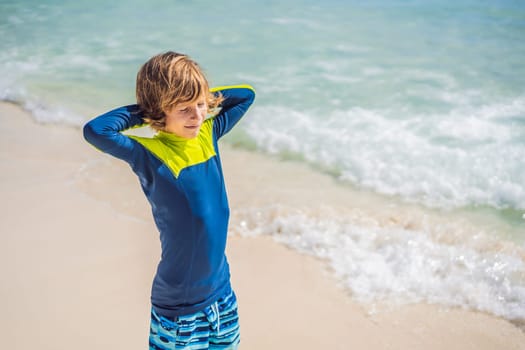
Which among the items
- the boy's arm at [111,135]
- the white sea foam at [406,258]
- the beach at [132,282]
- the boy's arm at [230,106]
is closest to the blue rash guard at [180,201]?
the boy's arm at [111,135]

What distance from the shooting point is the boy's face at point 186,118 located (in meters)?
1.85

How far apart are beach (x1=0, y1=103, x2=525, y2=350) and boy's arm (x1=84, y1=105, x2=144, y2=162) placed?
54.5 inches

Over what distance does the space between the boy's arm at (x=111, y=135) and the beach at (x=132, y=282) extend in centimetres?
138

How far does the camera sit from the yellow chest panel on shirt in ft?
6.13

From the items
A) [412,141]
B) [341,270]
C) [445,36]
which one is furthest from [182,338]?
[445,36]

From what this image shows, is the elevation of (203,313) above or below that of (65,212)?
above

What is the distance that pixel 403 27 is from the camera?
1002 cm

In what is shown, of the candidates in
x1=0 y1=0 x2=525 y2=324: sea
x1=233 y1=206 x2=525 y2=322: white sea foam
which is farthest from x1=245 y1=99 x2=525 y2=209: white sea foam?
x1=233 y1=206 x2=525 y2=322: white sea foam

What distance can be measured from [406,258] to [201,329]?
1.99 m

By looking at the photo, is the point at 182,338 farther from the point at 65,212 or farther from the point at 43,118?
the point at 43,118

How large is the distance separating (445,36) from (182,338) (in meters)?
8.51

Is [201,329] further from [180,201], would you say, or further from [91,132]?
[91,132]

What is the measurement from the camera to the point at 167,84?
179 centimetres

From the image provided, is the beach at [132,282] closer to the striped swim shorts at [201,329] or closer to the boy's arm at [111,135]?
the striped swim shorts at [201,329]
